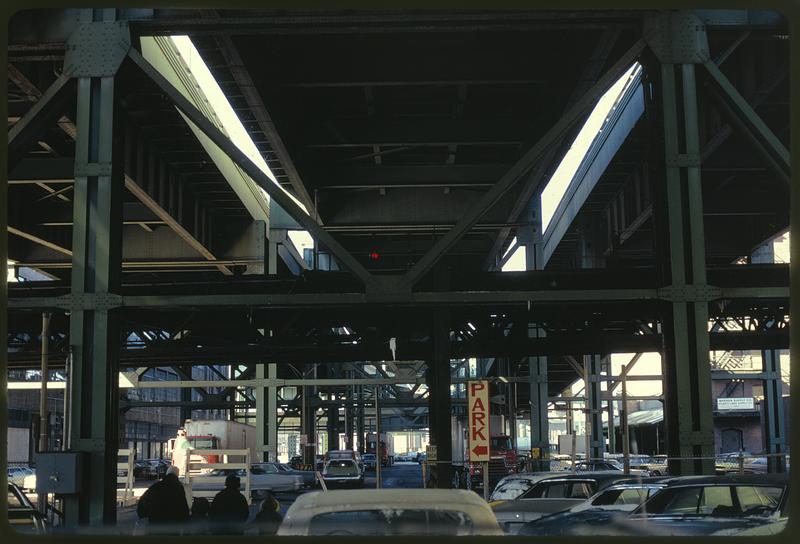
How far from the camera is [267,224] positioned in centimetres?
4128

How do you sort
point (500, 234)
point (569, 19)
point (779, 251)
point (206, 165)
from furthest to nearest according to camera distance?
1. point (779, 251)
2. point (500, 234)
3. point (206, 165)
4. point (569, 19)

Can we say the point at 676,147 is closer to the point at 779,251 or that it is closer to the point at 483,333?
the point at 483,333

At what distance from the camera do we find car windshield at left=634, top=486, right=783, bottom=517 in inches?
354

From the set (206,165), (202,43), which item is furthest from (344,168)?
(202,43)

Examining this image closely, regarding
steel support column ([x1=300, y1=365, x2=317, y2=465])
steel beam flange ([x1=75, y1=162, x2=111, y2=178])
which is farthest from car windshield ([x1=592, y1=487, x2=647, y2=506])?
steel support column ([x1=300, y1=365, x2=317, y2=465])

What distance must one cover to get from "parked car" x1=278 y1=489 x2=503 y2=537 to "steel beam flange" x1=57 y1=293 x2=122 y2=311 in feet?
40.9

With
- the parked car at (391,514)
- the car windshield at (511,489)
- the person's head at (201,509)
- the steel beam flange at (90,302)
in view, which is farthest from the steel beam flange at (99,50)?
the parked car at (391,514)

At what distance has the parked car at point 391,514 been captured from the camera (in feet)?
15.1

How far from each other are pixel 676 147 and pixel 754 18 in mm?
2961

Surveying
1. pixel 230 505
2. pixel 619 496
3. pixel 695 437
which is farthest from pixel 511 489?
pixel 230 505

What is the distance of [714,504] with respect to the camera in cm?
987

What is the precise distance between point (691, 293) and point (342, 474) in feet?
127

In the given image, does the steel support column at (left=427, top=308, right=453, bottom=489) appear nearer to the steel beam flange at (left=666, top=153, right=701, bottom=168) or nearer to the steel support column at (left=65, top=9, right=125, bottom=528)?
the steel beam flange at (left=666, top=153, right=701, bottom=168)

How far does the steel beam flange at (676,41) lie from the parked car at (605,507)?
787 cm
